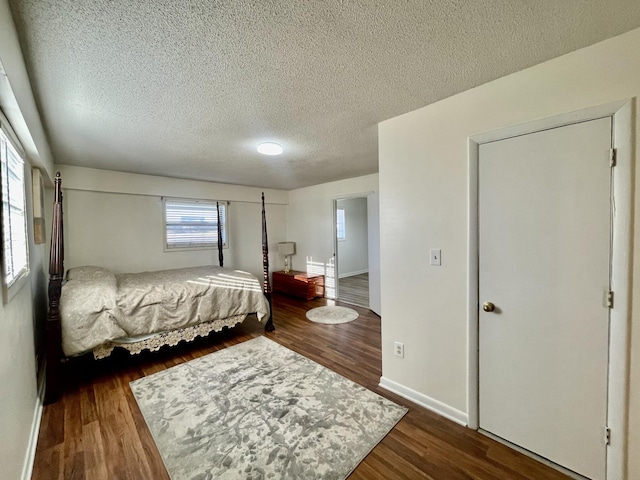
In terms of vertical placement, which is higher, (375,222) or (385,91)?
(385,91)

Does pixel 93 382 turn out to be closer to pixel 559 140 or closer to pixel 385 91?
pixel 385 91

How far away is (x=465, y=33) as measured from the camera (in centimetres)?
122

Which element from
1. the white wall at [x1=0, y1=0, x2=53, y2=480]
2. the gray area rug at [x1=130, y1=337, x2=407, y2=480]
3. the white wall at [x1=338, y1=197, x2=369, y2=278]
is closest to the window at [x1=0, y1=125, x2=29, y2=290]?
the white wall at [x1=0, y1=0, x2=53, y2=480]

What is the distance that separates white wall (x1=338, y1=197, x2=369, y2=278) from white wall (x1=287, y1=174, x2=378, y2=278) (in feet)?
5.25

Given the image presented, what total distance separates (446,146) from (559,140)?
609mm

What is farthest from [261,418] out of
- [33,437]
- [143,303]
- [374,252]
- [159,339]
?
[374,252]

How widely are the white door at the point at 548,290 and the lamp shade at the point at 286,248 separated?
4.48 metres

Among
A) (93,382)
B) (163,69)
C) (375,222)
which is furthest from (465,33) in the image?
(93,382)

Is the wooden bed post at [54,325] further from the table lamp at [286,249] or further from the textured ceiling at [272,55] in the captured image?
the table lamp at [286,249]

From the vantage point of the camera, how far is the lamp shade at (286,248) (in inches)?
227

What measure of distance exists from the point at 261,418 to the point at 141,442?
2.57ft

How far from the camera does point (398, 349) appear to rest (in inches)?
85.1

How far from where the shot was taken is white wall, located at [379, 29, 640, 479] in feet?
4.15

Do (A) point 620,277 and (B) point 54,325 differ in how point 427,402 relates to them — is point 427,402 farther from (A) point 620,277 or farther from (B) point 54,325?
(B) point 54,325
